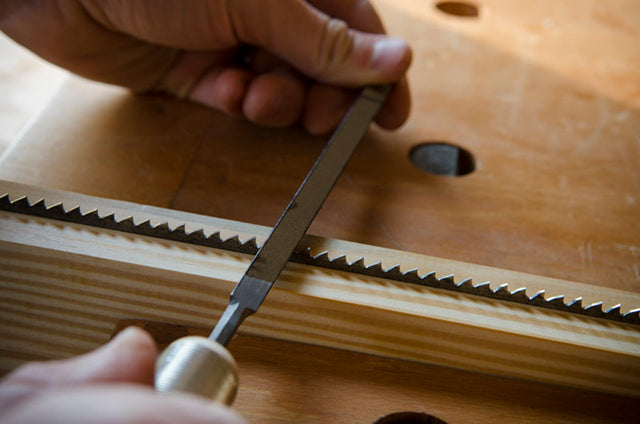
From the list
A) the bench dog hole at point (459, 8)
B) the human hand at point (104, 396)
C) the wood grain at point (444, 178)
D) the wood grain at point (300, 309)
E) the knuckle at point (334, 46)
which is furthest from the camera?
the bench dog hole at point (459, 8)

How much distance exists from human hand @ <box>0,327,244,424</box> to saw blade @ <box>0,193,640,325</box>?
0.80 ft

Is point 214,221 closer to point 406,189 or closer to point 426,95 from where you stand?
point 406,189

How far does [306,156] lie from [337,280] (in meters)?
0.40

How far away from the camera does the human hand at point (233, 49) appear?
101cm

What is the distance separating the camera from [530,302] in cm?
73

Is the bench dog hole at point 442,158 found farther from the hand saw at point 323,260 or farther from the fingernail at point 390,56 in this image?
the hand saw at point 323,260

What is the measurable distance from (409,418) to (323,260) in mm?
223

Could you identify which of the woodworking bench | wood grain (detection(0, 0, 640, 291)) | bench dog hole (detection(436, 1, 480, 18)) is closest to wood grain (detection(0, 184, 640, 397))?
the woodworking bench

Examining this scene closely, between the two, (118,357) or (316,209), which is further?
(316,209)

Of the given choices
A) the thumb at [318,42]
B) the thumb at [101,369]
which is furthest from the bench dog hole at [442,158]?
the thumb at [101,369]

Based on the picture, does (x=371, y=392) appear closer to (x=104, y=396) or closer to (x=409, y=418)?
(x=409, y=418)

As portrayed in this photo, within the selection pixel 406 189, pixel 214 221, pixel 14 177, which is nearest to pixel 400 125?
pixel 406 189

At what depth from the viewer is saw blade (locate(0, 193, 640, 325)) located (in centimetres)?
73

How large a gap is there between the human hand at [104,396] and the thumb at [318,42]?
2.25 ft
